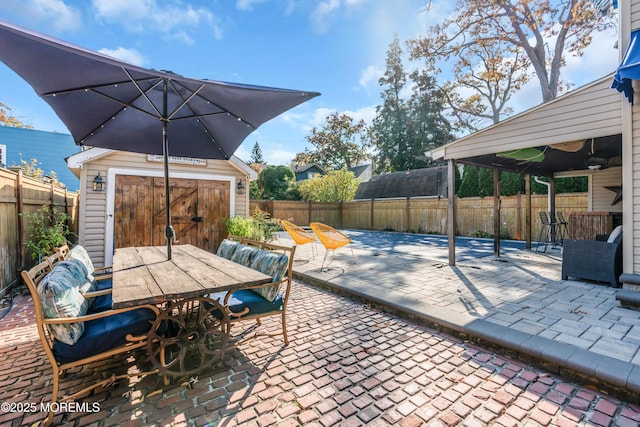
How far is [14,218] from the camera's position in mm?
4023

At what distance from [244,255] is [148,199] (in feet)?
13.9

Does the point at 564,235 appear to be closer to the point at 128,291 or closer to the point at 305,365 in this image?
the point at 305,365

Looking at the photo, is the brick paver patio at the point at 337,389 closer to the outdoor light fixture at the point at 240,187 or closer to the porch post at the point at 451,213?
the porch post at the point at 451,213

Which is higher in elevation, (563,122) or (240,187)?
(563,122)

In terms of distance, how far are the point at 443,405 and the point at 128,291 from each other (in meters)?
2.00

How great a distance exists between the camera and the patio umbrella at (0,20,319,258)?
196cm

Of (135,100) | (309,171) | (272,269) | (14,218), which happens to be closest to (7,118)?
(14,218)

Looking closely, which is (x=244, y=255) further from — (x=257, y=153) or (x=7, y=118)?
(x=257, y=153)

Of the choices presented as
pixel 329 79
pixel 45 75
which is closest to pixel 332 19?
pixel 329 79

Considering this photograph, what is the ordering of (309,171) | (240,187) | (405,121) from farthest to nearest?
1. (309,171)
2. (405,121)
3. (240,187)

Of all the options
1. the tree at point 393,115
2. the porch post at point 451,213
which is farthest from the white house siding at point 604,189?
the tree at point 393,115

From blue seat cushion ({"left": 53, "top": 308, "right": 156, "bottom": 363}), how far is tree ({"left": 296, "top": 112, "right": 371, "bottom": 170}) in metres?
26.1

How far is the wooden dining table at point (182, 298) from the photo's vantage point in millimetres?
1721

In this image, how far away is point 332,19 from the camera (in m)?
7.90
